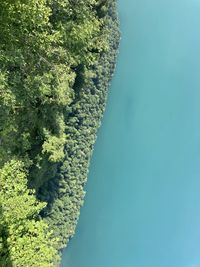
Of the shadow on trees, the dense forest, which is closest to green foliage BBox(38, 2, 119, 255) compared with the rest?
the dense forest

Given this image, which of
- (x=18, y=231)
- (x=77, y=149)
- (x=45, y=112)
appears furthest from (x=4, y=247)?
(x=77, y=149)

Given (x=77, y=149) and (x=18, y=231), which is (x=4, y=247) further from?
(x=77, y=149)

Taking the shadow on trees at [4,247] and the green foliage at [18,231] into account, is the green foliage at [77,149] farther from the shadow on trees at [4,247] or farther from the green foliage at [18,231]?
the shadow on trees at [4,247]

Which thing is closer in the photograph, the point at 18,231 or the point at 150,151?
the point at 18,231

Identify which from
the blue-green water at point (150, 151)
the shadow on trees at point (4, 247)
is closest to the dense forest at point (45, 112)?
the shadow on trees at point (4, 247)

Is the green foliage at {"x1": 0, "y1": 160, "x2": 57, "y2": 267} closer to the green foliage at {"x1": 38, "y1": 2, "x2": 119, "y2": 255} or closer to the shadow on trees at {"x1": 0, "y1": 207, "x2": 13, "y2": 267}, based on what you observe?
the shadow on trees at {"x1": 0, "y1": 207, "x2": 13, "y2": 267}

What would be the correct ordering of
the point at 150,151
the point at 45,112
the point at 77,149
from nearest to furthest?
1. the point at 45,112
2. the point at 77,149
3. the point at 150,151
